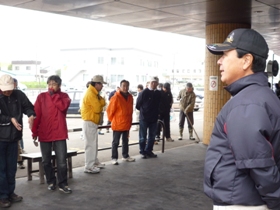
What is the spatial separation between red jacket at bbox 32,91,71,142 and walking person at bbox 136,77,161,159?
10.0 ft

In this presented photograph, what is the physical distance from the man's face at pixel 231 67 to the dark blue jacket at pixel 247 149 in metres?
0.05

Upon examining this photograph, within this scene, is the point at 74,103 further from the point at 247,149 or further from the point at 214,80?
the point at 247,149

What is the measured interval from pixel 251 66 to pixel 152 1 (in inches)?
210

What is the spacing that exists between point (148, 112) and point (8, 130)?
4.08 meters

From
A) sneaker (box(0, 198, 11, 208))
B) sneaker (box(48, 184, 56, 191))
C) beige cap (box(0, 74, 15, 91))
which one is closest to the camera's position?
beige cap (box(0, 74, 15, 91))

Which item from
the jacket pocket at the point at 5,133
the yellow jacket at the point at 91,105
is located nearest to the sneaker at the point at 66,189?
the jacket pocket at the point at 5,133

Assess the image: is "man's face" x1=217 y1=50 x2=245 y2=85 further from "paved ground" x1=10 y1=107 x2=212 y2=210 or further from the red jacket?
the red jacket

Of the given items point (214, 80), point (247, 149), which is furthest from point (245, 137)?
point (214, 80)

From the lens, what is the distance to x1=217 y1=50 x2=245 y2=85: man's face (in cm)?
200

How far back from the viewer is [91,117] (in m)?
6.88

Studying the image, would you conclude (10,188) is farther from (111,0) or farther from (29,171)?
(111,0)

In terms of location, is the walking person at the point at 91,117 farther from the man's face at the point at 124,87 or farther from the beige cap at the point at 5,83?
the beige cap at the point at 5,83

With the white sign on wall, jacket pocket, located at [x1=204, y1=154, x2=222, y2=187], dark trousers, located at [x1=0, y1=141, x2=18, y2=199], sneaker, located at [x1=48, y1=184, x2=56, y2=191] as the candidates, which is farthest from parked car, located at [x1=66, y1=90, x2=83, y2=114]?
jacket pocket, located at [x1=204, y1=154, x2=222, y2=187]

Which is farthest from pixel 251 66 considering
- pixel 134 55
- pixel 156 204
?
pixel 134 55
